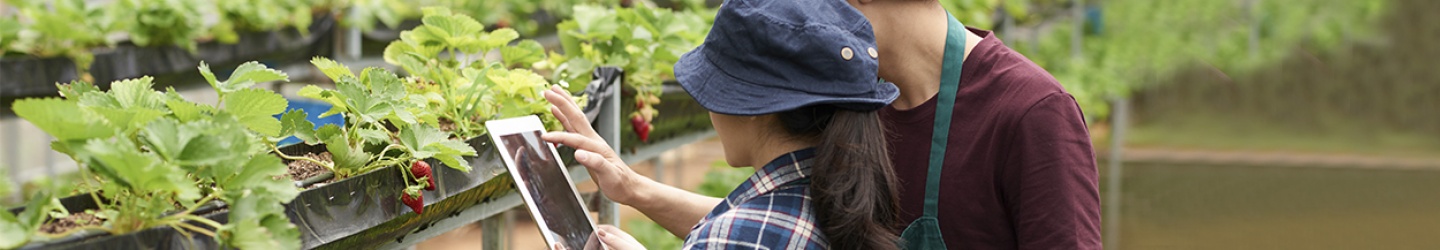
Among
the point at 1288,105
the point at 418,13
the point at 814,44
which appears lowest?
the point at 1288,105

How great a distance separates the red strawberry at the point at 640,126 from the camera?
8.45ft

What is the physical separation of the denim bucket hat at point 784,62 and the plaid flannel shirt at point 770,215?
3.5 inches

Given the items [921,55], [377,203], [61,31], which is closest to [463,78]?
[377,203]

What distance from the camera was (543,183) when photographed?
5.10 feet

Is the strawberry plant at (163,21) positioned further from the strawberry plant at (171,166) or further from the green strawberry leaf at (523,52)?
the strawberry plant at (171,166)

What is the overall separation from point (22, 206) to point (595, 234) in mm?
633

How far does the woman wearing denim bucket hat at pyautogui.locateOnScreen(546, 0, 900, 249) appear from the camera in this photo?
144 centimetres

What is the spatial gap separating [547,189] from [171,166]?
1.70 ft

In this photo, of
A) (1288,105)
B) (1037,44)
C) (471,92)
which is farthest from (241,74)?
(1288,105)

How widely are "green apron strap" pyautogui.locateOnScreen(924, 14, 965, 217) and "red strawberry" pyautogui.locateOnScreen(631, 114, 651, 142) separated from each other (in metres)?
0.95

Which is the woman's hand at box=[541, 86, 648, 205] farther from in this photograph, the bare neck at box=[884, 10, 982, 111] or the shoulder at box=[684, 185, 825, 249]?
the bare neck at box=[884, 10, 982, 111]

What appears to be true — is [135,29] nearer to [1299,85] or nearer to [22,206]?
[22,206]

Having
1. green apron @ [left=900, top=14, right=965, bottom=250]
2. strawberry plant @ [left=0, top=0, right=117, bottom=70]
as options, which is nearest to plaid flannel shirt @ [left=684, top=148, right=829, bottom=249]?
green apron @ [left=900, top=14, right=965, bottom=250]

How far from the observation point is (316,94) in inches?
62.1
